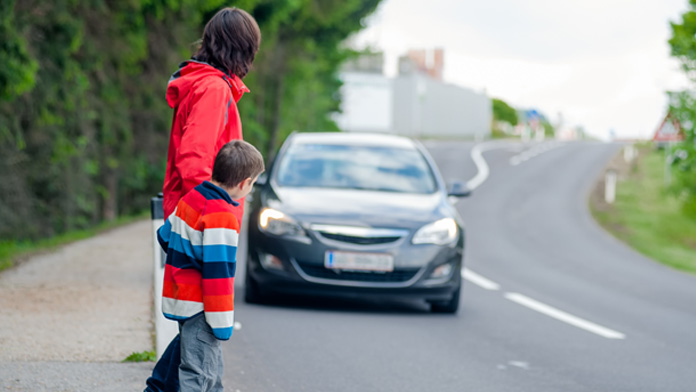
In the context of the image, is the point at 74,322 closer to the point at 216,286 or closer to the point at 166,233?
the point at 166,233

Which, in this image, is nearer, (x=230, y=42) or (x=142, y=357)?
(x=230, y=42)

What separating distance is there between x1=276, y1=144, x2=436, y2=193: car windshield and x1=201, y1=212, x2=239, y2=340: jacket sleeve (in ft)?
18.3

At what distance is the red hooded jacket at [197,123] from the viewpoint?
174 inches

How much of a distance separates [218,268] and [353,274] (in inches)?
184

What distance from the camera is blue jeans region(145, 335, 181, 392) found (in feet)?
14.5

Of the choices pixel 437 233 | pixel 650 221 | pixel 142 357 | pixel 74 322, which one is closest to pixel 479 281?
pixel 437 233

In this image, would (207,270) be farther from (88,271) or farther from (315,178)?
(88,271)

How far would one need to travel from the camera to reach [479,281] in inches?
509

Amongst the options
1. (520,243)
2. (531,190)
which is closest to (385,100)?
(531,190)

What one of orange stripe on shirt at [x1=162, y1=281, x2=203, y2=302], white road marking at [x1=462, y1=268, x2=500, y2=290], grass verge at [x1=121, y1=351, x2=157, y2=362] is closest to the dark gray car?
grass verge at [x1=121, y1=351, x2=157, y2=362]

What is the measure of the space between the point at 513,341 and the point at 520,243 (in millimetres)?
11421

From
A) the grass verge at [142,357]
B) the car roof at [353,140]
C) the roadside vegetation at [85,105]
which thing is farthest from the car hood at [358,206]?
the roadside vegetation at [85,105]

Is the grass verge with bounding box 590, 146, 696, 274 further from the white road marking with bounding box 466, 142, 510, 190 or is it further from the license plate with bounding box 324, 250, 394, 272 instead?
the license plate with bounding box 324, 250, 394, 272

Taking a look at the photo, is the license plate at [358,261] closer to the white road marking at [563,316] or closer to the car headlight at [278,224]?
the car headlight at [278,224]
